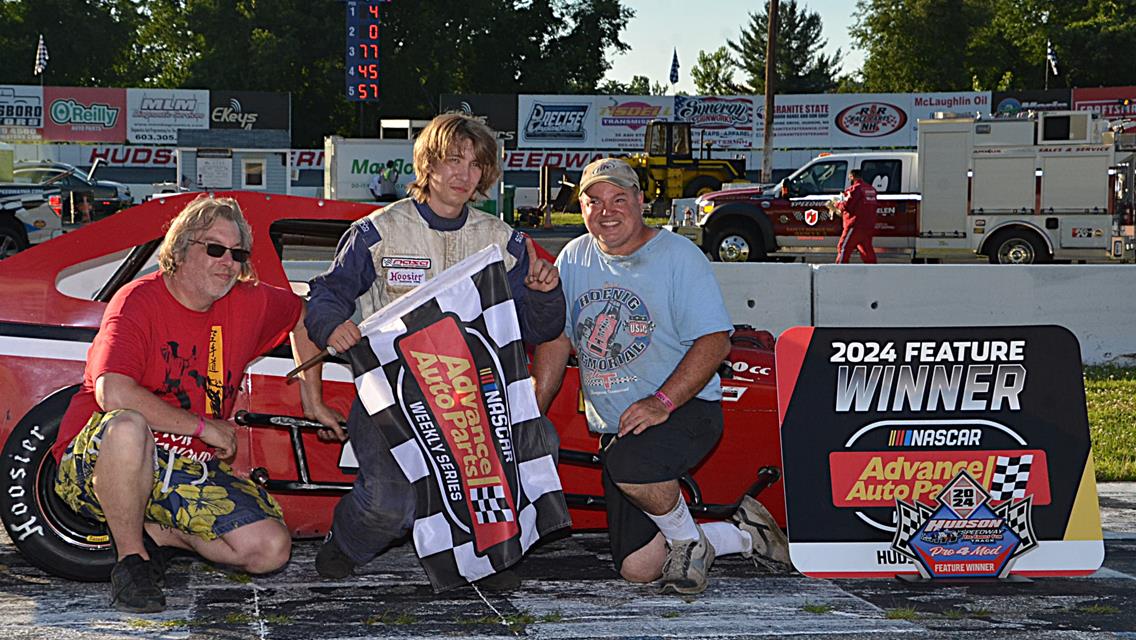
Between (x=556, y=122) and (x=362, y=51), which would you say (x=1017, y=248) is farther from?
(x=362, y=51)

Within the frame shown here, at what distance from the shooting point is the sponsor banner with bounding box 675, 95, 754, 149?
43.4m

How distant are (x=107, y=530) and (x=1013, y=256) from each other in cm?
1759

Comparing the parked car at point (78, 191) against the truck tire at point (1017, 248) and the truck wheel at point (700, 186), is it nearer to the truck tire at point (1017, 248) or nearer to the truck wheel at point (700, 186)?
the truck wheel at point (700, 186)

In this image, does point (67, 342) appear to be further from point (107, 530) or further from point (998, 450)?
point (998, 450)

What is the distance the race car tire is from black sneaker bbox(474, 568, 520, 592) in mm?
1259

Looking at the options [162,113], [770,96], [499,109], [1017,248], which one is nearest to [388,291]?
[1017,248]

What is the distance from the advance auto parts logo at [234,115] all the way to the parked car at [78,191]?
1503 cm

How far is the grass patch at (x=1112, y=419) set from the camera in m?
7.09

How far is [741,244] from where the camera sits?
20.3 meters

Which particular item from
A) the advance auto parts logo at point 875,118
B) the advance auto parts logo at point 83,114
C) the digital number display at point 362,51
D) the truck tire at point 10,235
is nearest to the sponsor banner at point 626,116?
the advance auto parts logo at point 875,118

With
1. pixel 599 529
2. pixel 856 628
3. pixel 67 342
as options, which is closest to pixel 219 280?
pixel 67 342

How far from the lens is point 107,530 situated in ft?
14.1

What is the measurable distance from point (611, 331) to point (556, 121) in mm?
39789

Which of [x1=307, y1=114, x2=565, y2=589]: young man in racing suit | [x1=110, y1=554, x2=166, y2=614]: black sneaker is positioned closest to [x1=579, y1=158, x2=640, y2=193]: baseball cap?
[x1=307, y1=114, x2=565, y2=589]: young man in racing suit
